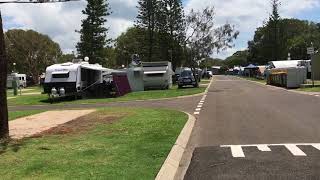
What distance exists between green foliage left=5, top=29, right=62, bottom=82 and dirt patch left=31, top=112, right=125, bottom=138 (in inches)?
3362

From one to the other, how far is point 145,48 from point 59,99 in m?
41.3

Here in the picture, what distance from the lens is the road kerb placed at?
9613 mm

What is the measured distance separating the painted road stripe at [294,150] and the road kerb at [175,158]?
226cm

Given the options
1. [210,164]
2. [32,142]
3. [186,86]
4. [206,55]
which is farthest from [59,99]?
[210,164]

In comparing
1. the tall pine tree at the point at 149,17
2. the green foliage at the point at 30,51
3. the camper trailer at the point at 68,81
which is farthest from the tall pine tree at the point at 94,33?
the camper trailer at the point at 68,81

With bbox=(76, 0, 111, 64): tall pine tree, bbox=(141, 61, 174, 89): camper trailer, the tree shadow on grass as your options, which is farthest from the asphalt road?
bbox=(76, 0, 111, 64): tall pine tree

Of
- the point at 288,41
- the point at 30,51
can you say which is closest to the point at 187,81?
the point at 30,51

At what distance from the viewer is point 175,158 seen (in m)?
11.5

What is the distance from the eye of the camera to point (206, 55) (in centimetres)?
5984

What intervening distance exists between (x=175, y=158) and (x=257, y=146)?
2.34 metres

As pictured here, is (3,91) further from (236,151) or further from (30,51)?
(30,51)

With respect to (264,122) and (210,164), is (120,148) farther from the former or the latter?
(264,122)

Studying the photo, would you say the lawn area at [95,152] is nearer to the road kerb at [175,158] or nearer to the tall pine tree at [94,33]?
the road kerb at [175,158]

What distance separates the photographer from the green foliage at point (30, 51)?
103875 mm
